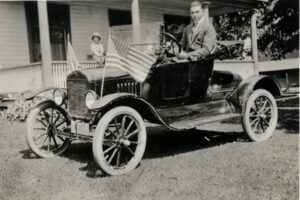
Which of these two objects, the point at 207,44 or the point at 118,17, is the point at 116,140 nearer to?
the point at 207,44

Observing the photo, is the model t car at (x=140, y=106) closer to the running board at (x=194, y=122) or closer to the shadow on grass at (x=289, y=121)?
the running board at (x=194, y=122)

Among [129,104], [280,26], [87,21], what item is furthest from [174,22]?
[129,104]

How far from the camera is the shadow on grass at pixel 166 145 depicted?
5.84 meters

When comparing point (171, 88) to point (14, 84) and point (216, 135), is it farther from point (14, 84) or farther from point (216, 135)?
point (14, 84)

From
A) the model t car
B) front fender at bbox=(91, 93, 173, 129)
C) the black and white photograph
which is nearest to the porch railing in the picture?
the black and white photograph

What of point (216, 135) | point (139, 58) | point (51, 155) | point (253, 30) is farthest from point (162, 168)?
point (253, 30)

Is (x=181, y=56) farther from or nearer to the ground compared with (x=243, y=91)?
farther from the ground

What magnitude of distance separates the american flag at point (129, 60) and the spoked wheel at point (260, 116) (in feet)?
6.95

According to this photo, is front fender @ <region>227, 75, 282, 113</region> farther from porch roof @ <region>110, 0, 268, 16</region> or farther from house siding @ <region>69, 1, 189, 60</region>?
porch roof @ <region>110, 0, 268, 16</region>

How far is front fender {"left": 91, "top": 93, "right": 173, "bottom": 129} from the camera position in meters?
4.88

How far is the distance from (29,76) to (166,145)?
5920 millimetres

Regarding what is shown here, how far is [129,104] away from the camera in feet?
17.9

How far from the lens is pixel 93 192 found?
4.30 m

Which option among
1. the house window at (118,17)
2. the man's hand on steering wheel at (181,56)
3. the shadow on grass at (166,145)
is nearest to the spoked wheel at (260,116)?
the shadow on grass at (166,145)
